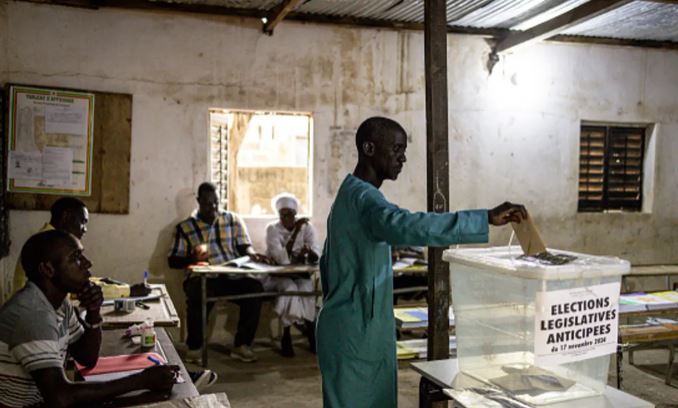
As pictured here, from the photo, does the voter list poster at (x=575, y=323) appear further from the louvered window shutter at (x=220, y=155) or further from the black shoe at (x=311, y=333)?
the louvered window shutter at (x=220, y=155)

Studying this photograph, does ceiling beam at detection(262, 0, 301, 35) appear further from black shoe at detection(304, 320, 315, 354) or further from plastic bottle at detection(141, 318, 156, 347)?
plastic bottle at detection(141, 318, 156, 347)

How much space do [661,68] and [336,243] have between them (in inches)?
279

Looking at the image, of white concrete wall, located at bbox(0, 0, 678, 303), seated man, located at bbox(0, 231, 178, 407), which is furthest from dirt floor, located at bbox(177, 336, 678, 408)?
seated man, located at bbox(0, 231, 178, 407)

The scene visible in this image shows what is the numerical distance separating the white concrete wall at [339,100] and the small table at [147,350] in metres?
3.21

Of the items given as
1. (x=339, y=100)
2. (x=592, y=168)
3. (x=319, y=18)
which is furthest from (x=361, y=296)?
(x=592, y=168)

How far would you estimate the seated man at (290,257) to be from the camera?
5961mm

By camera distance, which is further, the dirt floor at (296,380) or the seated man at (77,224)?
the dirt floor at (296,380)

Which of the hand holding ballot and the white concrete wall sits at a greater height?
the white concrete wall

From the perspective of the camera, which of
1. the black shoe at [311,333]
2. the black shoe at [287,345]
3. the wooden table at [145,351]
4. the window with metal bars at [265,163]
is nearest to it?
the wooden table at [145,351]

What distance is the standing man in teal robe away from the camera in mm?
2289

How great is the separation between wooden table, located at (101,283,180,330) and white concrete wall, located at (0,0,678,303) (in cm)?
256

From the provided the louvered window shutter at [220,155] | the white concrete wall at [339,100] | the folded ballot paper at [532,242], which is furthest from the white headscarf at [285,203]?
the folded ballot paper at [532,242]

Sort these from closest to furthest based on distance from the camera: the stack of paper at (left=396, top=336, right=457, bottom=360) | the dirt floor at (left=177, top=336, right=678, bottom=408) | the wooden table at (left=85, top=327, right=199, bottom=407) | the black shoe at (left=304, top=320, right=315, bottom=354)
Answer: the wooden table at (left=85, top=327, right=199, bottom=407)
the stack of paper at (left=396, top=336, right=457, bottom=360)
the dirt floor at (left=177, top=336, right=678, bottom=408)
the black shoe at (left=304, top=320, right=315, bottom=354)

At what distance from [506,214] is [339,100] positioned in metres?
4.85
